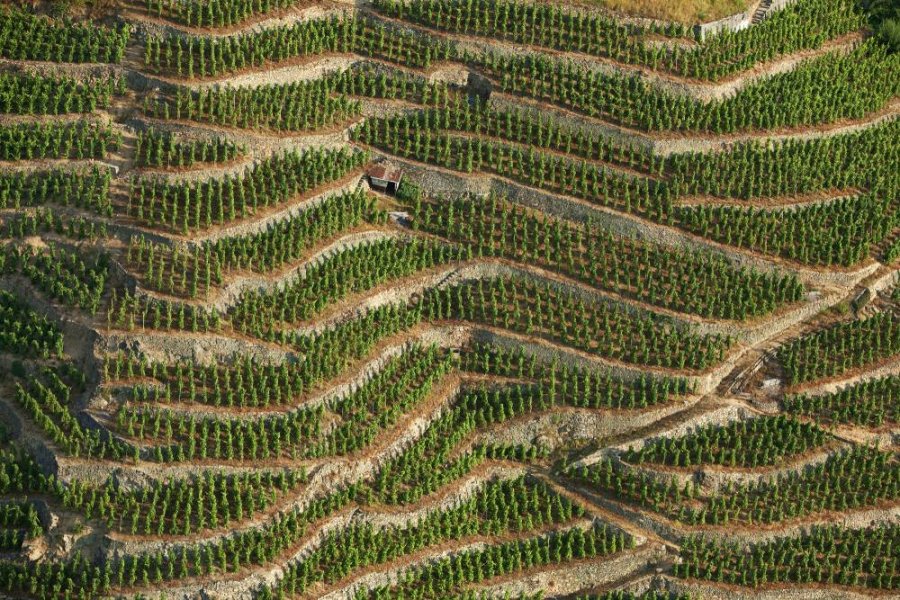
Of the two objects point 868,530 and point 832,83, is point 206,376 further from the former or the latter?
point 832,83

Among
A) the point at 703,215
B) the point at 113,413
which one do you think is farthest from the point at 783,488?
the point at 113,413

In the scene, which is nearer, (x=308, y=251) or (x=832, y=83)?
(x=308, y=251)

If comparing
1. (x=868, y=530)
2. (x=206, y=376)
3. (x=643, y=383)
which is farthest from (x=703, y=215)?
(x=206, y=376)

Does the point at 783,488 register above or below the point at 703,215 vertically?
below

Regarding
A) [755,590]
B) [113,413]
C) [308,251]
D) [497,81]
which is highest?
[497,81]

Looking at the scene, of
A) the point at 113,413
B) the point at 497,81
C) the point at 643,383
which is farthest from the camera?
the point at 497,81

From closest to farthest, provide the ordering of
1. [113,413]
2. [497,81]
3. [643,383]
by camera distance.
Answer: [113,413] → [643,383] → [497,81]

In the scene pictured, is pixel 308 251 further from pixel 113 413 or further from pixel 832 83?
pixel 832 83
